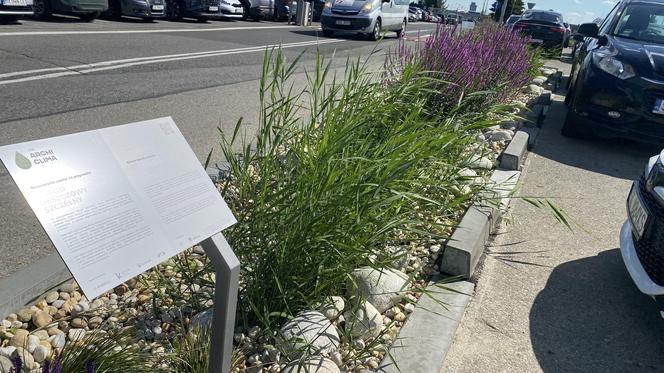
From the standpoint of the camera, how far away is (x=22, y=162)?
1.28 m

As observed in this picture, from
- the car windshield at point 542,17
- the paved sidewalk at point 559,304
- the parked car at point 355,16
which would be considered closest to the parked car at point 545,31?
the car windshield at point 542,17

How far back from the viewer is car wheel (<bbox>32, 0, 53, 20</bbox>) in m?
13.0

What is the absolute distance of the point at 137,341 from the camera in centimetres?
223

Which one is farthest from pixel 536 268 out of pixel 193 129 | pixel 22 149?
pixel 193 129

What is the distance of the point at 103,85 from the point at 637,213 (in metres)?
6.49

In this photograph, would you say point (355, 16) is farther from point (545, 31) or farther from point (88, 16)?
point (88, 16)

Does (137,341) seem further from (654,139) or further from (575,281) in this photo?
(654,139)

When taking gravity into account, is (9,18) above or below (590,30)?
below

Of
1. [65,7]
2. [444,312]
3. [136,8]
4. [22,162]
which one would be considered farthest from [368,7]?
[22,162]

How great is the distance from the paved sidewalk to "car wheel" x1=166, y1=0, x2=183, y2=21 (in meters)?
16.1

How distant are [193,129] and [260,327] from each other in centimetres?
380

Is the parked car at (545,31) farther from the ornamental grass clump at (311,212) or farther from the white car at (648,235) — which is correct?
the ornamental grass clump at (311,212)

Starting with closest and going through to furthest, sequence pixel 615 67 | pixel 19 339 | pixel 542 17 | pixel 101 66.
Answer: pixel 19 339 < pixel 615 67 < pixel 101 66 < pixel 542 17

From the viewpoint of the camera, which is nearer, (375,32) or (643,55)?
(643,55)
